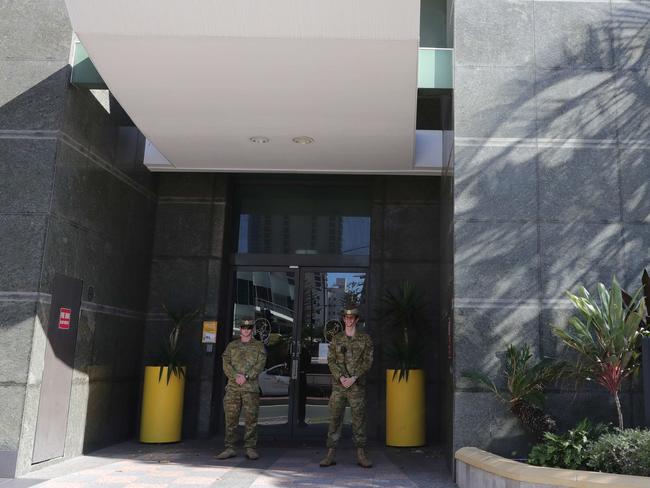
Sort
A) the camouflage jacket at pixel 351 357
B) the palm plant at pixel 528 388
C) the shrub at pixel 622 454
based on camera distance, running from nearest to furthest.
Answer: the shrub at pixel 622 454 < the palm plant at pixel 528 388 < the camouflage jacket at pixel 351 357

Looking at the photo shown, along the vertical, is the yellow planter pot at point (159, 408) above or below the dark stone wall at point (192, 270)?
below

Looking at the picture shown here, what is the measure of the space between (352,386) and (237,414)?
137 cm

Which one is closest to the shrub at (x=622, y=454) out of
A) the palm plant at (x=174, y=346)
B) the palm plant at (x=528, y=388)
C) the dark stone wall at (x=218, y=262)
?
the palm plant at (x=528, y=388)

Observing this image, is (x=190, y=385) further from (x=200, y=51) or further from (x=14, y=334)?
(x=200, y=51)

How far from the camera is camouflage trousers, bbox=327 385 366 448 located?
6402 millimetres

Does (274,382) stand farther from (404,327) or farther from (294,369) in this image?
(404,327)

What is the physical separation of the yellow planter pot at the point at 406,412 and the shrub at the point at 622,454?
10.3 feet

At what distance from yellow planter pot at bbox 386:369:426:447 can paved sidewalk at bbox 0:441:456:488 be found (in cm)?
20

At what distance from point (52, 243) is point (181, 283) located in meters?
2.86

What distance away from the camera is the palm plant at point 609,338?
499 centimetres

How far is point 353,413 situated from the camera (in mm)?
6453

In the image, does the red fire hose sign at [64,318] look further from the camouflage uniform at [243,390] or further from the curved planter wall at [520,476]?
the curved planter wall at [520,476]

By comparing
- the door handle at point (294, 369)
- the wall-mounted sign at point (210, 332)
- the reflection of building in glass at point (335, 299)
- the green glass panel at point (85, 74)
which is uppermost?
the green glass panel at point (85, 74)

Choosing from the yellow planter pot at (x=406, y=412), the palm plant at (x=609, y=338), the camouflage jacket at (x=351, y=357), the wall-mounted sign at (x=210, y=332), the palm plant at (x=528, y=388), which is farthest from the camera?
the wall-mounted sign at (x=210, y=332)
